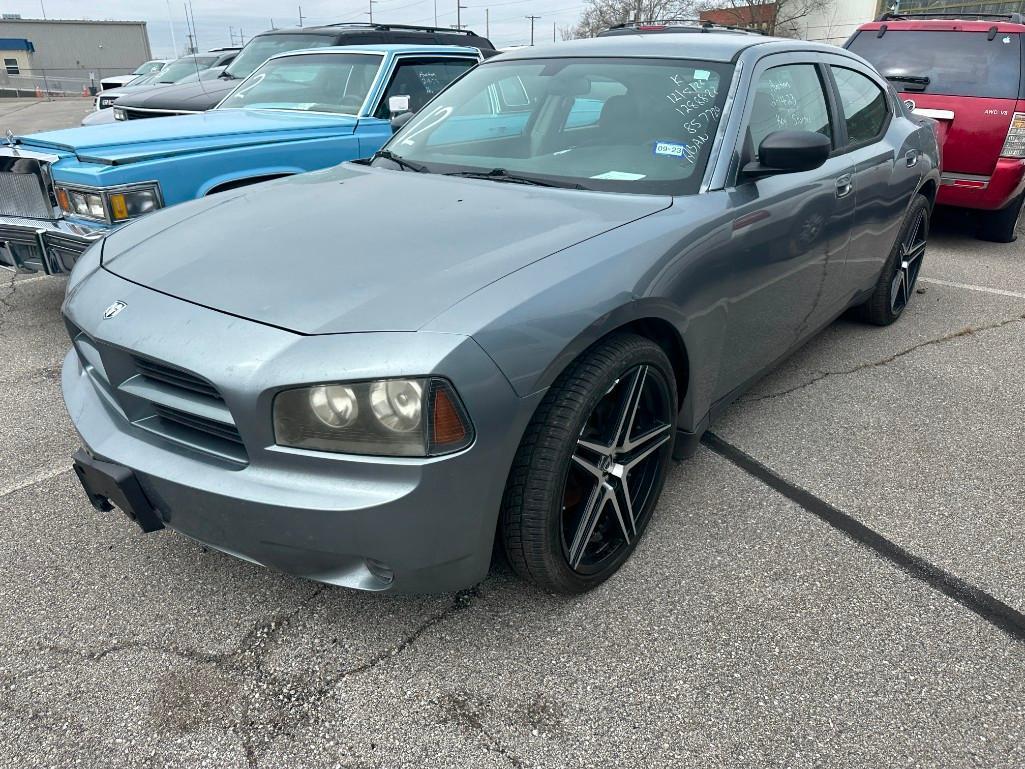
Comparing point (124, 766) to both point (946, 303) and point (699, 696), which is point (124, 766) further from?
point (946, 303)

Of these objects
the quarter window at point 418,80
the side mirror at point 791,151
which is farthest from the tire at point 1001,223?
the side mirror at point 791,151

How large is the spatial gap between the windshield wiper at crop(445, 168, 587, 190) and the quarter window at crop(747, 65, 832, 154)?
0.74m

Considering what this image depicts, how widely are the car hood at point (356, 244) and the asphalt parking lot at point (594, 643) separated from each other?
935mm

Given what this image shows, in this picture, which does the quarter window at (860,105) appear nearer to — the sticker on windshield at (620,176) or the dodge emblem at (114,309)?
the sticker on windshield at (620,176)

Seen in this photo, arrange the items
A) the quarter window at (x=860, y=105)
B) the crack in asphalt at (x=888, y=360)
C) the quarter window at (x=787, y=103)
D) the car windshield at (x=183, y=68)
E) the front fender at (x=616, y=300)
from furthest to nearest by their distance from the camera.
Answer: the car windshield at (x=183, y=68) → the crack in asphalt at (x=888, y=360) → the quarter window at (x=860, y=105) → the quarter window at (x=787, y=103) → the front fender at (x=616, y=300)

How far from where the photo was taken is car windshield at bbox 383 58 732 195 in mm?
2635

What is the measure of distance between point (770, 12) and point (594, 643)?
44.6m

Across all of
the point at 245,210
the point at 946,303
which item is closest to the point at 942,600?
the point at 245,210

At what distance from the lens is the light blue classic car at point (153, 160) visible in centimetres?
387

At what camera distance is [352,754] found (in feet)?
5.84

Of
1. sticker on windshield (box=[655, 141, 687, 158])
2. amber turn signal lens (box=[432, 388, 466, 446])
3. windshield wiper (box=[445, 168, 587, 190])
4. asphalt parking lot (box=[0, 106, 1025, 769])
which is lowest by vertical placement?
asphalt parking lot (box=[0, 106, 1025, 769])

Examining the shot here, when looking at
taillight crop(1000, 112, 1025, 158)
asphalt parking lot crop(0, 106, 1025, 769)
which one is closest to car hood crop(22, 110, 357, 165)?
asphalt parking lot crop(0, 106, 1025, 769)

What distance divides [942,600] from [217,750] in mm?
2117

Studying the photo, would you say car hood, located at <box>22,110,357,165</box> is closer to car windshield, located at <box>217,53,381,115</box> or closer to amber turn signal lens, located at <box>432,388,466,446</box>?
car windshield, located at <box>217,53,381,115</box>
